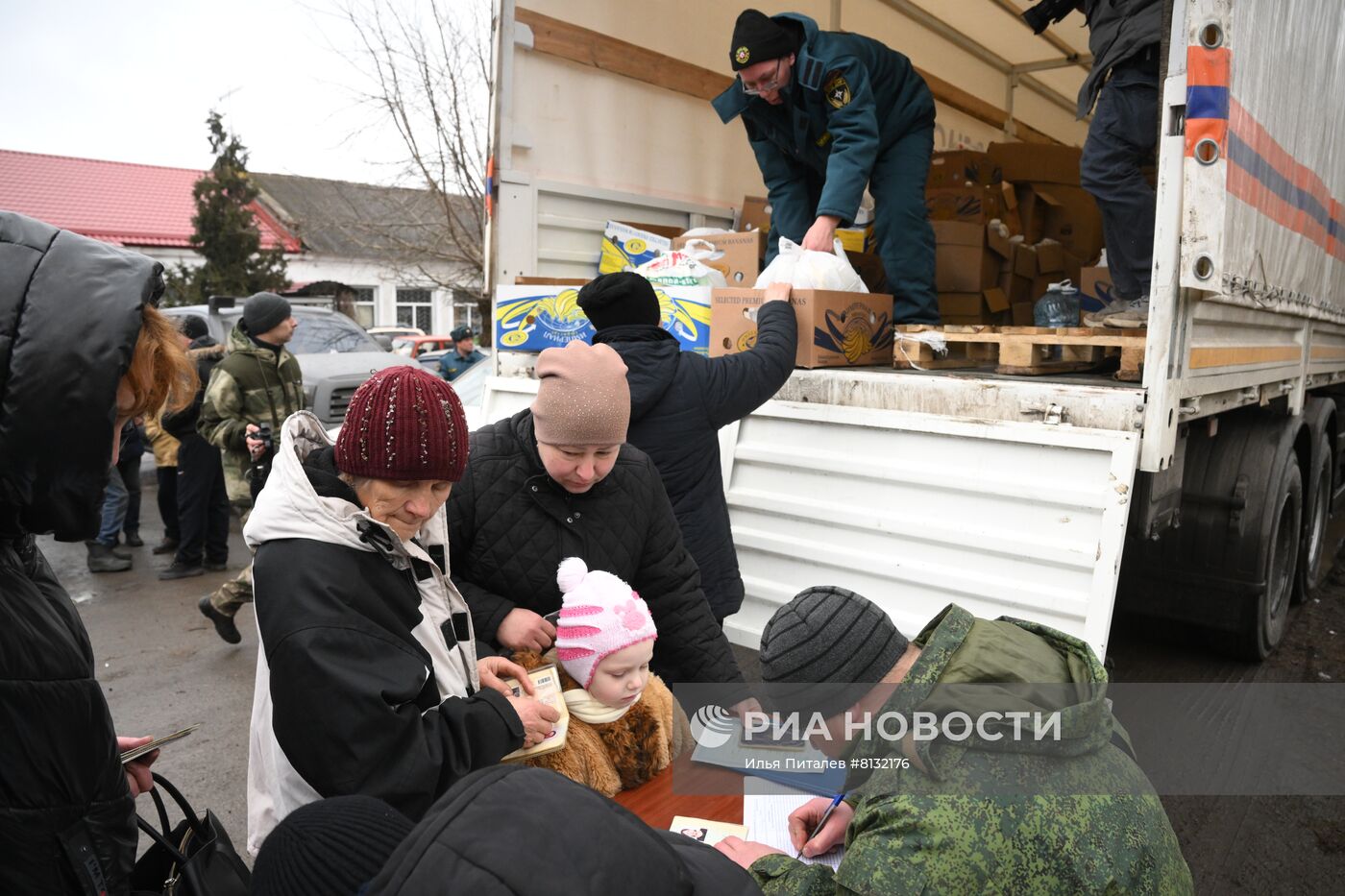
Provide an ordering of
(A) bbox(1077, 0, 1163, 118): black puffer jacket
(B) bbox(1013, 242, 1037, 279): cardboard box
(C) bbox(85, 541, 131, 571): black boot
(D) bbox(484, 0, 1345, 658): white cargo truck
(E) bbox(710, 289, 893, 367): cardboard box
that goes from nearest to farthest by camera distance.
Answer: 1. (D) bbox(484, 0, 1345, 658): white cargo truck
2. (E) bbox(710, 289, 893, 367): cardboard box
3. (A) bbox(1077, 0, 1163, 118): black puffer jacket
4. (B) bbox(1013, 242, 1037, 279): cardboard box
5. (C) bbox(85, 541, 131, 571): black boot

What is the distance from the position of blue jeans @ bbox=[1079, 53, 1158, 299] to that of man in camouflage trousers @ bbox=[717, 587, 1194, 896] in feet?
Result: 8.81

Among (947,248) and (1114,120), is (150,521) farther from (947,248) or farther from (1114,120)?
(1114,120)

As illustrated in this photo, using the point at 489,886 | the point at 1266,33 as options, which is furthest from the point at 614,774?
the point at 1266,33

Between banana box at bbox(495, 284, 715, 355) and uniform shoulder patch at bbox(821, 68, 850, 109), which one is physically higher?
uniform shoulder patch at bbox(821, 68, 850, 109)

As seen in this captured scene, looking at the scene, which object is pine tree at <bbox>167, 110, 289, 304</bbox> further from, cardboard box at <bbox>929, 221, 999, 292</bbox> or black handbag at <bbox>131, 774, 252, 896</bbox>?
black handbag at <bbox>131, 774, 252, 896</bbox>

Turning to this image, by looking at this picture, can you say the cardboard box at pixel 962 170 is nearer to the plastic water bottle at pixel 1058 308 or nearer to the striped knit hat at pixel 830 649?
the plastic water bottle at pixel 1058 308

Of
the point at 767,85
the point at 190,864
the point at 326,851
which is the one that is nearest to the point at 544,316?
the point at 767,85

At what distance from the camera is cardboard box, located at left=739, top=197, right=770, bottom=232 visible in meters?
5.40

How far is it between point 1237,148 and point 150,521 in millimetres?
8852

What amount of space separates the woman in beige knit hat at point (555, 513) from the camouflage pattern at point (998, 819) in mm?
877

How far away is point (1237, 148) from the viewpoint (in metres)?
2.85

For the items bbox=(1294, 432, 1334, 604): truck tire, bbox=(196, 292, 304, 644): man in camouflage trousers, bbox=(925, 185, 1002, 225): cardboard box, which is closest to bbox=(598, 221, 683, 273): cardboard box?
bbox=(925, 185, 1002, 225): cardboard box

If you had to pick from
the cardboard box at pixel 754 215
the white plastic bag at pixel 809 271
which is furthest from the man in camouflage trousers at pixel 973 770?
the cardboard box at pixel 754 215

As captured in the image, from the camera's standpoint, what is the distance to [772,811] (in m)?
1.85
